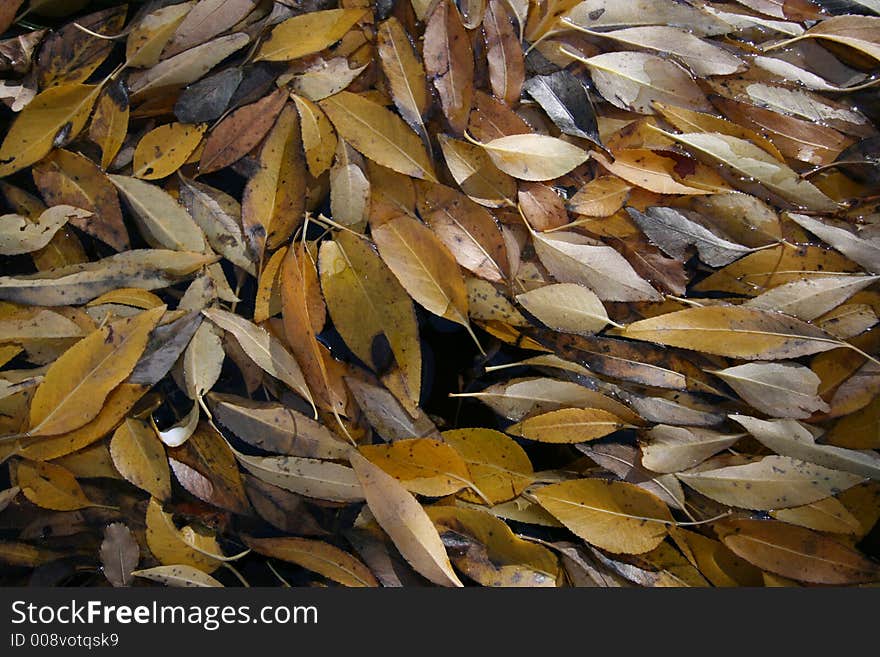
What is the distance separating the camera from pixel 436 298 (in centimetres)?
61

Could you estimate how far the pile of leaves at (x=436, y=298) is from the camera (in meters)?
0.61

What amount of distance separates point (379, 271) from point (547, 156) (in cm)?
17

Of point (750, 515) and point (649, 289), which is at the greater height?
point (649, 289)

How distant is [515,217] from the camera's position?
0.63m

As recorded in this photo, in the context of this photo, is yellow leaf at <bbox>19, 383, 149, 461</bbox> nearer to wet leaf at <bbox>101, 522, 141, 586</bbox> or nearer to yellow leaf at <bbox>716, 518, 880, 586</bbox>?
wet leaf at <bbox>101, 522, 141, 586</bbox>

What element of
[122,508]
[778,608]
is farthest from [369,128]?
[778,608]

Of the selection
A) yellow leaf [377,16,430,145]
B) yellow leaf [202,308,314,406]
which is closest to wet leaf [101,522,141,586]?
yellow leaf [202,308,314,406]

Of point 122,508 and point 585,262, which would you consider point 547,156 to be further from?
point 122,508

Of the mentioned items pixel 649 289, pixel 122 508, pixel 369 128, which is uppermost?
pixel 369 128

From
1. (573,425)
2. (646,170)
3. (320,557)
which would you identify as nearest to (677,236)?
(646,170)

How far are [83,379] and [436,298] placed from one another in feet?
0.95

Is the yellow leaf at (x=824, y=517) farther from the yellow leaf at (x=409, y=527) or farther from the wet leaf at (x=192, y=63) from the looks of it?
the wet leaf at (x=192, y=63)

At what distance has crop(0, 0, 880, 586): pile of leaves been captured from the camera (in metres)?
0.61

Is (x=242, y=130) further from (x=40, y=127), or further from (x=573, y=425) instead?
(x=573, y=425)
